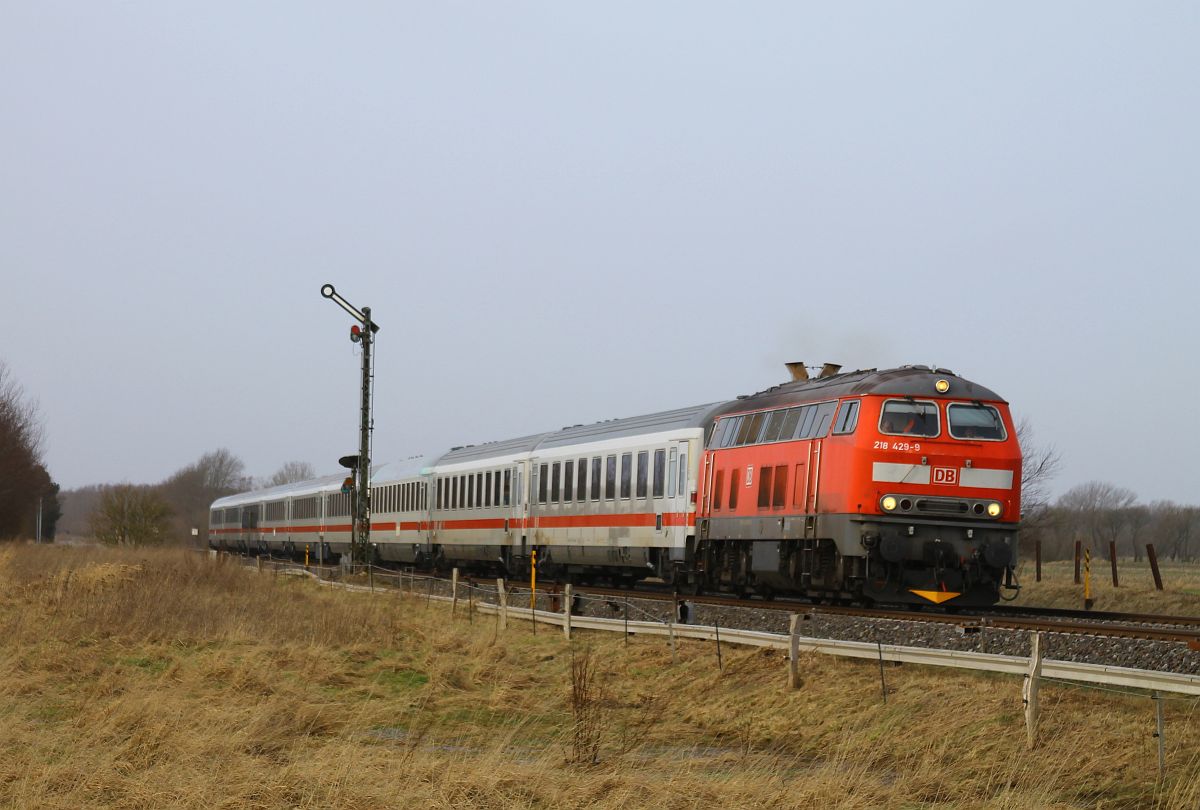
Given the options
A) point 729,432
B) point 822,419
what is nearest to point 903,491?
point 822,419

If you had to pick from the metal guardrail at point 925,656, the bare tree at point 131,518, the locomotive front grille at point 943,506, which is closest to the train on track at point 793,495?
the locomotive front grille at point 943,506

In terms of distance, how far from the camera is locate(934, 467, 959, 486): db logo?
66.5 ft

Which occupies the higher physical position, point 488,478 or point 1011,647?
point 488,478

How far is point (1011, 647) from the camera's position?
1603 cm

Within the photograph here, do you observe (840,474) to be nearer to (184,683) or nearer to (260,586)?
(184,683)

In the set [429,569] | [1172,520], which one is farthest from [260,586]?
[1172,520]

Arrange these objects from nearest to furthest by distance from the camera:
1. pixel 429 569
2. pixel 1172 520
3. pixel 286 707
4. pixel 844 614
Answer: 1. pixel 286 707
2. pixel 844 614
3. pixel 429 569
4. pixel 1172 520

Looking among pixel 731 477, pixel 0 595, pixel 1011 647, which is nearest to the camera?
pixel 1011 647

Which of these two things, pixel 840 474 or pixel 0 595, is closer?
pixel 840 474

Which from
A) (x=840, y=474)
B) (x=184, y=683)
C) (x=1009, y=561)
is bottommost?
(x=184, y=683)

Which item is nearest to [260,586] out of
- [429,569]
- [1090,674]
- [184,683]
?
[429,569]

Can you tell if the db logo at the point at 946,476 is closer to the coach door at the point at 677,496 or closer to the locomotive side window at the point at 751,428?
the locomotive side window at the point at 751,428

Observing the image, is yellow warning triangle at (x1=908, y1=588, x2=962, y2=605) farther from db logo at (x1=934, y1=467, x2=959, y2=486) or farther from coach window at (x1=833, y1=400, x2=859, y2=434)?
coach window at (x1=833, y1=400, x2=859, y2=434)

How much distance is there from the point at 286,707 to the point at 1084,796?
8.36m
